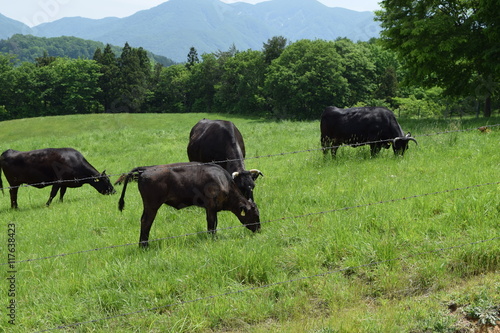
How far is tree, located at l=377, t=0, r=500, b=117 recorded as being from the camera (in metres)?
21.0

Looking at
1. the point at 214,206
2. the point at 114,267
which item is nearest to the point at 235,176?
the point at 214,206

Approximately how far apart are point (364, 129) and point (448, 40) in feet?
38.6

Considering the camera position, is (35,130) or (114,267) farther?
(35,130)

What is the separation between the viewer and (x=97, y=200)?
13.0m

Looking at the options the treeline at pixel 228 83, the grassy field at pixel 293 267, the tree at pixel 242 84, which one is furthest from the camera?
the tree at pixel 242 84

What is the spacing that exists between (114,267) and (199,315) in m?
1.80

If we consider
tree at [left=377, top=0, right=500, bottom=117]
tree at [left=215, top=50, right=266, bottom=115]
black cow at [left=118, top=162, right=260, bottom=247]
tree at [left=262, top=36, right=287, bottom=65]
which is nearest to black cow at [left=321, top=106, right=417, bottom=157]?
black cow at [left=118, top=162, right=260, bottom=247]

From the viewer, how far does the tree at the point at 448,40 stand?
68.9ft

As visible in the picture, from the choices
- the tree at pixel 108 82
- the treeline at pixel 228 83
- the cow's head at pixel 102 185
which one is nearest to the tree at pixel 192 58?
the treeline at pixel 228 83

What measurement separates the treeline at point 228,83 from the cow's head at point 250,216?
1978 inches

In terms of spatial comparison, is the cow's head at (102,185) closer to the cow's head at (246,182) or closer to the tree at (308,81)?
the cow's head at (246,182)

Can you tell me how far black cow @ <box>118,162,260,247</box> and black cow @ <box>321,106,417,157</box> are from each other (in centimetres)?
594

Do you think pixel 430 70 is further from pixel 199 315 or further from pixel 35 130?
pixel 35 130

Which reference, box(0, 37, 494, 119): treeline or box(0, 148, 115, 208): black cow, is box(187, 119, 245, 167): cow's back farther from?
box(0, 37, 494, 119): treeline
